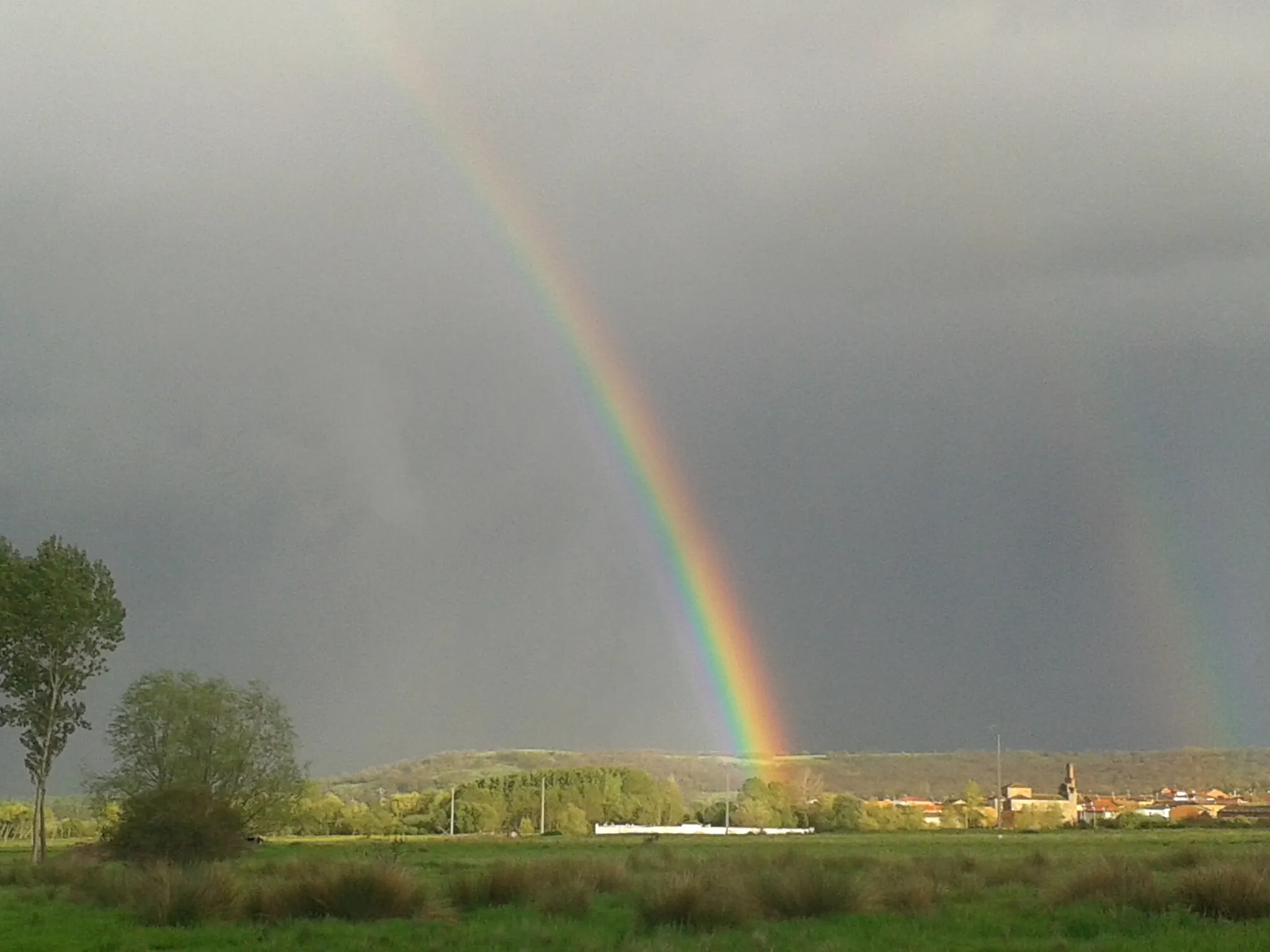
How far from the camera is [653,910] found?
2356 cm

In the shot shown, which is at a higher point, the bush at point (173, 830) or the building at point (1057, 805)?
the bush at point (173, 830)

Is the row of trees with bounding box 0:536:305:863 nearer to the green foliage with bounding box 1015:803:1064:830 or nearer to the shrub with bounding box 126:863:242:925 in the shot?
the shrub with bounding box 126:863:242:925

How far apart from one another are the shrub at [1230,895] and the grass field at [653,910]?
0.10 feet

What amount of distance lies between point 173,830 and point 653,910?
28.7 m

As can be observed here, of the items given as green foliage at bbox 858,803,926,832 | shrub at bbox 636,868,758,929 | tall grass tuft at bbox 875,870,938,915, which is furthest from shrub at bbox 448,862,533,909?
green foliage at bbox 858,803,926,832

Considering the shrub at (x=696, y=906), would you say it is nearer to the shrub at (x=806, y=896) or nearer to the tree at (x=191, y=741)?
the shrub at (x=806, y=896)

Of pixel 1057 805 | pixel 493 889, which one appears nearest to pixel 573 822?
pixel 1057 805

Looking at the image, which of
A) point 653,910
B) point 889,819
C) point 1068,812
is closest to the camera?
point 653,910

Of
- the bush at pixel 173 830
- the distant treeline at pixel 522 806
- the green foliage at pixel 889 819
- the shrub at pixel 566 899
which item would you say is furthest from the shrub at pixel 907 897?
the green foliage at pixel 889 819

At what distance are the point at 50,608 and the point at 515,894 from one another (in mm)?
36937

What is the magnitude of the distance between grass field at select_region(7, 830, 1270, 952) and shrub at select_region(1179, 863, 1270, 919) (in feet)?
0.10

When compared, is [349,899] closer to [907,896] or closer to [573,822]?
[907,896]

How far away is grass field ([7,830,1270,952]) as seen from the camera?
20.8 meters

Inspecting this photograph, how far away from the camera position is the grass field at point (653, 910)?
20797 millimetres
